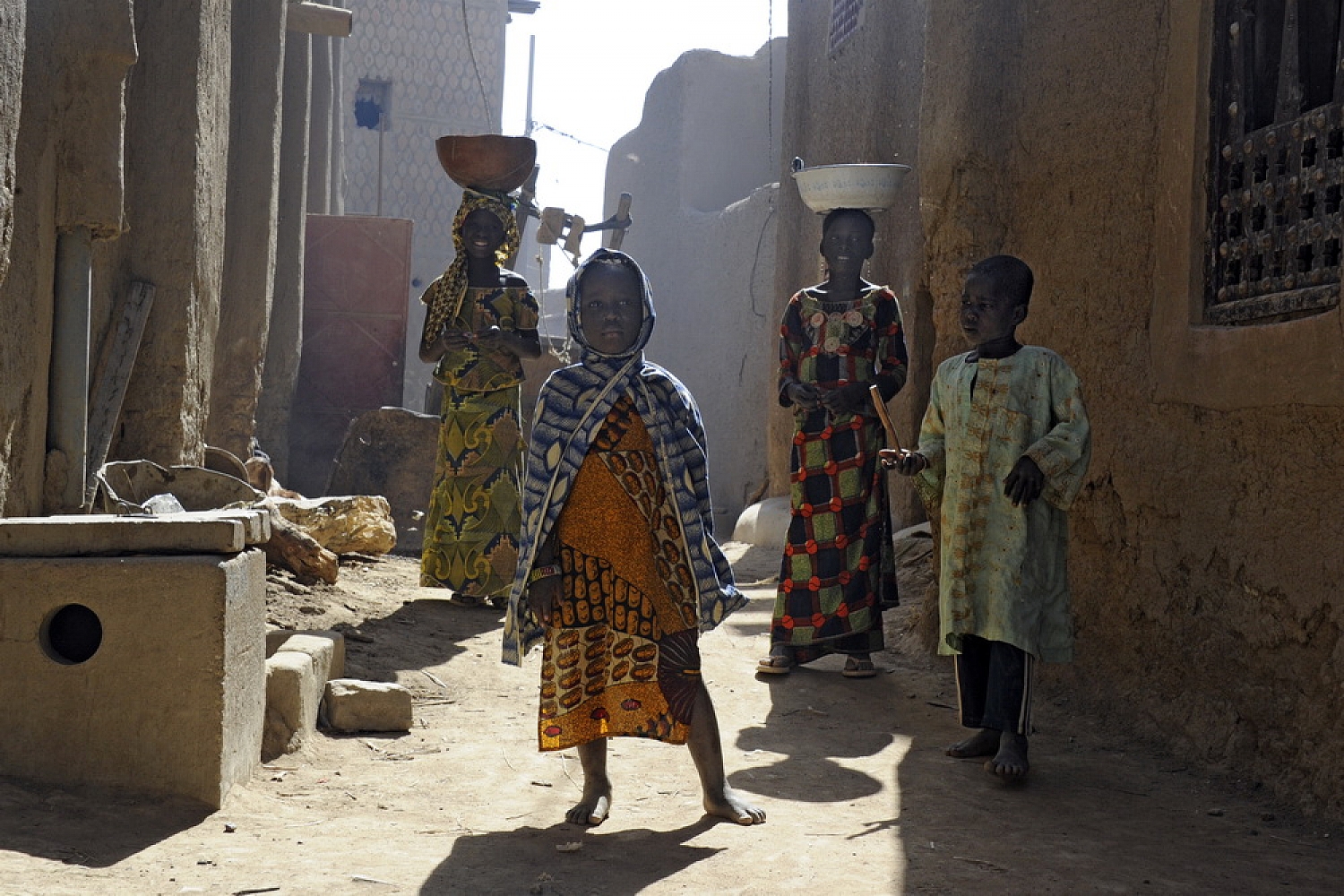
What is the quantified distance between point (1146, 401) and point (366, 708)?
2.90 meters

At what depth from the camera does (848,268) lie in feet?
18.6

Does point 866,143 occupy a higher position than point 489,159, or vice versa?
point 866,143

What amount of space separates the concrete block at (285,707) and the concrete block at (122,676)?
0.67m

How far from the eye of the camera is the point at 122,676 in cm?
359

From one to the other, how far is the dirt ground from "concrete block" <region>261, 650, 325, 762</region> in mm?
67

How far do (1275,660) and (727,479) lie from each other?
11881 mm

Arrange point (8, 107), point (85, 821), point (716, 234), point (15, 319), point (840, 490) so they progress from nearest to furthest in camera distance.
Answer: point (85, 821)
point (8, 107)
point (15, 319)
point (840, 490)
point (716, 234)

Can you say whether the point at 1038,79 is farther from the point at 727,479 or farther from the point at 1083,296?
the point at 727,479

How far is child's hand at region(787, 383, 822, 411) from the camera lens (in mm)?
5582

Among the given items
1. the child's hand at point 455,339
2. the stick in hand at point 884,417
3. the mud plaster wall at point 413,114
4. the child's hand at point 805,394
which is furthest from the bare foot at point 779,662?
the mud plaster wall at point 413,114

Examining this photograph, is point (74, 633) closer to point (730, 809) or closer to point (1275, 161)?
point (730, 809)

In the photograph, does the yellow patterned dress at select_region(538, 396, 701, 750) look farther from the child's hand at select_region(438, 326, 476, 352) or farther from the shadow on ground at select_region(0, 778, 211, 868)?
the child's hand at select_region(438, 326, 476, 352)

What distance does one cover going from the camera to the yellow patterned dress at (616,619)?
3.69m

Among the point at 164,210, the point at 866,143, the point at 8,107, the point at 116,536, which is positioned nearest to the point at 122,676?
the point at 116,536
